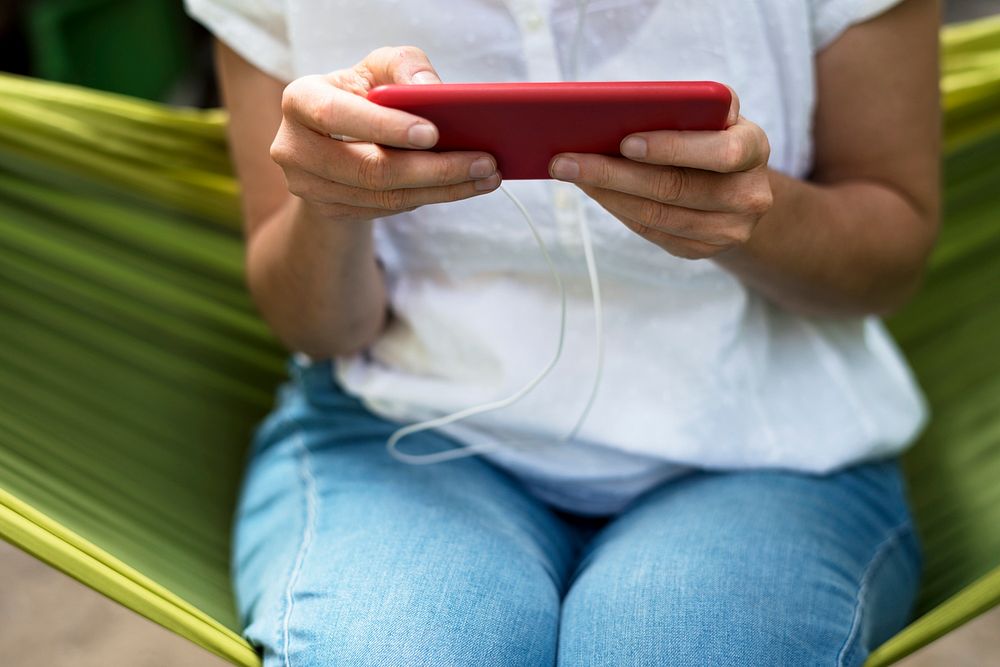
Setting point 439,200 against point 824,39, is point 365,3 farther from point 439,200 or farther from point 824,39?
point 824,39

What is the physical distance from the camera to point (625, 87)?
490mm

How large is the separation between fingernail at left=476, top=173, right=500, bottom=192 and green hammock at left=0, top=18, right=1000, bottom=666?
0.34 m

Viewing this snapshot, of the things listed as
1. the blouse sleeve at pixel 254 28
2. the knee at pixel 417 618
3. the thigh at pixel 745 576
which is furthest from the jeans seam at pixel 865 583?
the blouse sleeve at pixel 254 28

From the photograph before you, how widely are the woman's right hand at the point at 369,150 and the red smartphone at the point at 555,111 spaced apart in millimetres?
10

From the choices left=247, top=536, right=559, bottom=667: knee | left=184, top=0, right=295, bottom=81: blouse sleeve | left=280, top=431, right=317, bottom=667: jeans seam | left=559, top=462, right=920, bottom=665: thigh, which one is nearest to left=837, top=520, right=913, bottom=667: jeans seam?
left=559, top=462, right=920, bottom=665: thigh

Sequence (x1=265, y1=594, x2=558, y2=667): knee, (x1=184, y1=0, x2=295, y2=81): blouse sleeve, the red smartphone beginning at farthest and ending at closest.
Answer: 1. (x1=184, y1=0, x2=295, y2=81): blouse sleeve
2. (x1=265, y1=594, x2=558, y2=667): knee
3. the red smartphone

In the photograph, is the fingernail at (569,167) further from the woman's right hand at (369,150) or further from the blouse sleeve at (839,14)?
the blouse sleeve at (839,14)

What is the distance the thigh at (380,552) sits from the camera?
1.98 feet

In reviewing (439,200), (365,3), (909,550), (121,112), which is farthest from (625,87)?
(121,112)

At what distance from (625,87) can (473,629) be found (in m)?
0.32

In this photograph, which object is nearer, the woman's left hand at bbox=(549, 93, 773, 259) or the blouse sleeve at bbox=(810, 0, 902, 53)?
the woman's left hand at bbox=(549, 93, 773, 259)

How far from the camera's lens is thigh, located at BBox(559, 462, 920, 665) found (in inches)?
23.8

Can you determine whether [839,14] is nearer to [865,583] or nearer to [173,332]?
[865,583]

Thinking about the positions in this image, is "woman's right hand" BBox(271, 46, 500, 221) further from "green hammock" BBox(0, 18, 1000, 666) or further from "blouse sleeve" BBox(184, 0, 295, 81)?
"green hammock" BBox(0, 18, 1000, 666)
